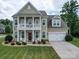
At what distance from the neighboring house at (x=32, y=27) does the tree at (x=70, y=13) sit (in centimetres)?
2375

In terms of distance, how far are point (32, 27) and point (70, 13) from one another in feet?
106

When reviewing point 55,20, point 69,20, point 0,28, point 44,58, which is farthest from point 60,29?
point 0,28

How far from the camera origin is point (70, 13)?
77.2 meters

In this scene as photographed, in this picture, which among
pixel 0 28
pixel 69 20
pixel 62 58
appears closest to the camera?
pixel 62 58

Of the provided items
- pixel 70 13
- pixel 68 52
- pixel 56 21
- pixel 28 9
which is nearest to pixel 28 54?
pixel 68 52

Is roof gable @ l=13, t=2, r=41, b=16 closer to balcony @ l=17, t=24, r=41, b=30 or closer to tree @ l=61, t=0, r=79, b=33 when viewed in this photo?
balcony @ l=17, t=24, r=41, b=30

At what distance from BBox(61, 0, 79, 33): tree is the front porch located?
28.7 metres

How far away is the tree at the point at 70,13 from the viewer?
75938 mm

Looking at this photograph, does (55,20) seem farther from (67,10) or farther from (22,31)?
(67,10)

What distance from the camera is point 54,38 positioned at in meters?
51.9

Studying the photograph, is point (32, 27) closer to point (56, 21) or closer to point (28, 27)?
point (28, 27)

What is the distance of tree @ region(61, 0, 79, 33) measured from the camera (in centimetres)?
7594

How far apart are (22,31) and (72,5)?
113ft

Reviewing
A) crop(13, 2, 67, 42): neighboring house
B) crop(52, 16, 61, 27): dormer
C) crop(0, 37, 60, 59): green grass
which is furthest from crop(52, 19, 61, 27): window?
crop(0, 37, 60, 59): green grass
